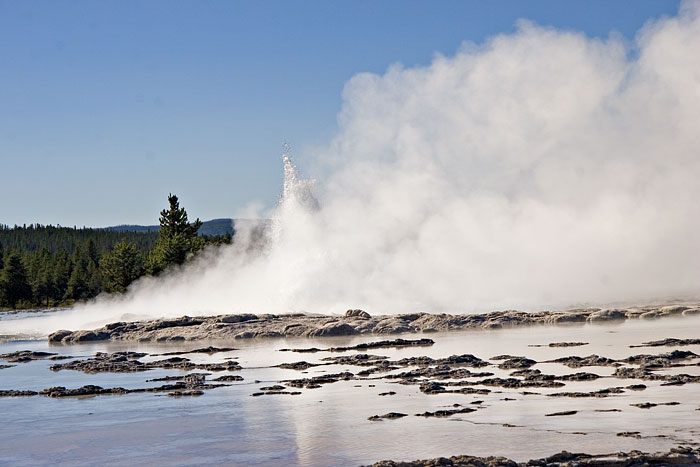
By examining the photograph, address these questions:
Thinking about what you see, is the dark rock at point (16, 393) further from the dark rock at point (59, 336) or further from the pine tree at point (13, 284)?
the pine tree at point (13, 284)

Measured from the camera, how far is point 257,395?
69.5ft

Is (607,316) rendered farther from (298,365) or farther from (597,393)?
(597,393)

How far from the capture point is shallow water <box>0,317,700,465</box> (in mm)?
13875

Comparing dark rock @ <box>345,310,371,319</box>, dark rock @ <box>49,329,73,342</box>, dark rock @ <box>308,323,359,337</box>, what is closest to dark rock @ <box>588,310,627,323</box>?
dark rock @ <box>308,323,359,337</box>

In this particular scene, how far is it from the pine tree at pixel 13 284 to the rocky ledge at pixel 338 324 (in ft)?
272

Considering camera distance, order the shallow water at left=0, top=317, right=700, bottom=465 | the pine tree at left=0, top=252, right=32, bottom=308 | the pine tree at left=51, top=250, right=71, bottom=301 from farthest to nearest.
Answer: the pine tree at left=51, top=250, right=71, bottom=301, the pine tree at left=0, top=252, right=32, bottom=308, the shallow water at left=0, top=317, right=700, bottom=465

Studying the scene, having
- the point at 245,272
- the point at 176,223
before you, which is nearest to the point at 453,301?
the point at 245,272

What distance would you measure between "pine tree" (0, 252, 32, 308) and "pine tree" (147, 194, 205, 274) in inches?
1155

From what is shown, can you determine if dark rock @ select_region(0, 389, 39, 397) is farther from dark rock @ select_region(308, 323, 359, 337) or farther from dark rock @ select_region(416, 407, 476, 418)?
dark rock @ select_region(308, 323, 359, 337)

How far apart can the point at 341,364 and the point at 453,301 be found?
74.8 ft

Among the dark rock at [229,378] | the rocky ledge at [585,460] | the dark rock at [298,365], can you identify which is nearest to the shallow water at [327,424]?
the dark rock at [229,378]

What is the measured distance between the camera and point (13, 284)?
399 ft

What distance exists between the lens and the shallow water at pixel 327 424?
45.5 ft

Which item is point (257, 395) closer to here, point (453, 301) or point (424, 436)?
point (424, 436)
